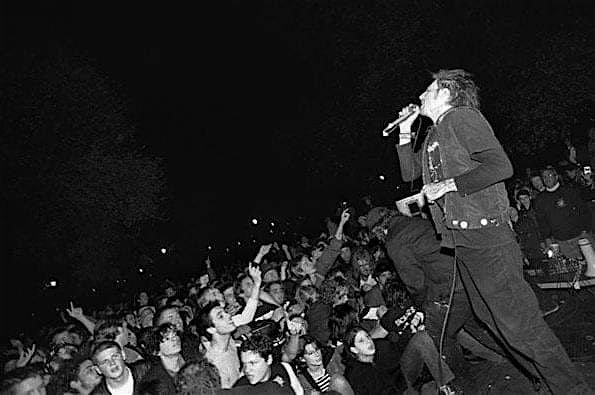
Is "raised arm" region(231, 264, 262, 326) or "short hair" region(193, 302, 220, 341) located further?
"raised arm" region(231, 264, 262, 326)

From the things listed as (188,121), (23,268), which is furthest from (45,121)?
(188,121)

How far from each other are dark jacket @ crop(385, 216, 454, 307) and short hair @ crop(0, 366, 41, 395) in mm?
3013

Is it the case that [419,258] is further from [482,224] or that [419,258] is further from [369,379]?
[482,224]

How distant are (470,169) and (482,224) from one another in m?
0.33

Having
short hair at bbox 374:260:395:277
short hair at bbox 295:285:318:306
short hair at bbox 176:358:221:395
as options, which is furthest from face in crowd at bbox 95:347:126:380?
short hair at bbox 374:260:395:277

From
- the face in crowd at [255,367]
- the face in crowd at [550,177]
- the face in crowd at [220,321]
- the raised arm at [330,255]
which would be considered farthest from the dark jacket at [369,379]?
the face in crowd at [550,177]

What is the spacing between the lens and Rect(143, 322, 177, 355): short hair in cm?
554

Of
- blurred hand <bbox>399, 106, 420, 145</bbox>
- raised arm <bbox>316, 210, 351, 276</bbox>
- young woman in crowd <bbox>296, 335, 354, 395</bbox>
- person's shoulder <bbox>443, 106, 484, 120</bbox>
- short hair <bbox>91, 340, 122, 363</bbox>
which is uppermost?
blurred hand <bbox>399, 106, 420, 145</bbox>

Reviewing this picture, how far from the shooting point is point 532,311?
3.46 metres

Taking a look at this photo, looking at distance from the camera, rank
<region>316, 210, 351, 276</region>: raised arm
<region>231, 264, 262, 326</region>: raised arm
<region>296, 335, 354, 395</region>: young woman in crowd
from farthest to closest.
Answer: <region>316, 210, 351, 276</region>: raised arm
<region>231, 264, 262, 326</region>: raised arm
<region>296, 335, 354, 395</region>: young woman in crowd

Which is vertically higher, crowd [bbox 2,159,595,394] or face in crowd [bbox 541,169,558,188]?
face in crowd [bbox 541,169,558,188]

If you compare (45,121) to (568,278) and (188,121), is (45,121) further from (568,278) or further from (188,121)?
(568,278)

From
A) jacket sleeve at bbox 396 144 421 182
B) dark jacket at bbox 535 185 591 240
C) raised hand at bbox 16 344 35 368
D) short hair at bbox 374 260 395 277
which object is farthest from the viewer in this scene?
dark jacket at bbox 535 185 591 240

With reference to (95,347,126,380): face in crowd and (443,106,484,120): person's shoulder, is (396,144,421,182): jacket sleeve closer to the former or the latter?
(443,106,484,120): person's shoulder
